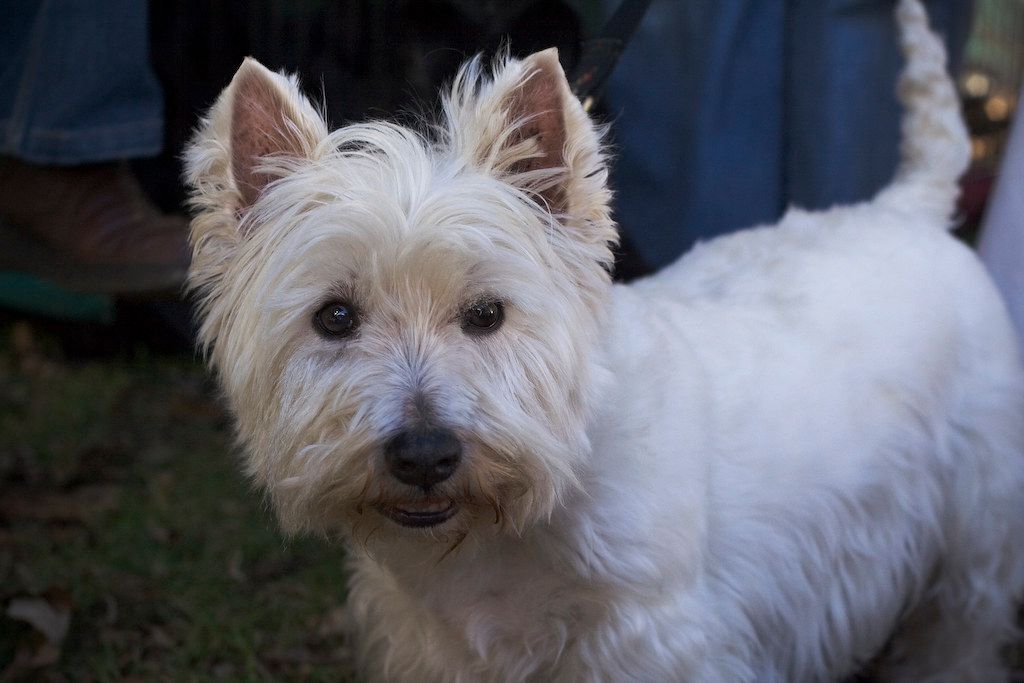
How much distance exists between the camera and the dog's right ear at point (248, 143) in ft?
6.02

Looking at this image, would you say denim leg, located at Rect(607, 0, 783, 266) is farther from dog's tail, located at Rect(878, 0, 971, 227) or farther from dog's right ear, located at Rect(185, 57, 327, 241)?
dog's right ear, located at Rect(185, 57, 327, 241)

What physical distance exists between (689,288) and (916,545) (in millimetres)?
800

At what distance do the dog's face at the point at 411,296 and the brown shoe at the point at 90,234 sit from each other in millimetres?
1685

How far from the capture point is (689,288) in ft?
8.14

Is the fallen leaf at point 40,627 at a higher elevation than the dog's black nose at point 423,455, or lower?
lower

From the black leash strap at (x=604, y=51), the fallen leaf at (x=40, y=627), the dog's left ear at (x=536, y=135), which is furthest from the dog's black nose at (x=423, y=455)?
the fallen leaf at (x=40, y=627)

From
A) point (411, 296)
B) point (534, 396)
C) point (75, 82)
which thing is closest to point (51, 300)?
point (75, 82)

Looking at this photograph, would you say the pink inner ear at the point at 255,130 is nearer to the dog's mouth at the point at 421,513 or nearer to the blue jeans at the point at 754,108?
the dog's mouth at the point at 421,513

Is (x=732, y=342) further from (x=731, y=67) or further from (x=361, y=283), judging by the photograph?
(x=731, y=67)

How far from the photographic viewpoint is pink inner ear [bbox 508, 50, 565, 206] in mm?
A: 1786

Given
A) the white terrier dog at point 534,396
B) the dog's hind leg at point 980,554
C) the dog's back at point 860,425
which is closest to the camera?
the white terrier dog at point 534,396

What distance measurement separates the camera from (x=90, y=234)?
137 inches

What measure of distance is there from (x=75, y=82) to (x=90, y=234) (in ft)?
1.68

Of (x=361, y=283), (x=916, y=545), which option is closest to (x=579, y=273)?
(x=361, y=283)
